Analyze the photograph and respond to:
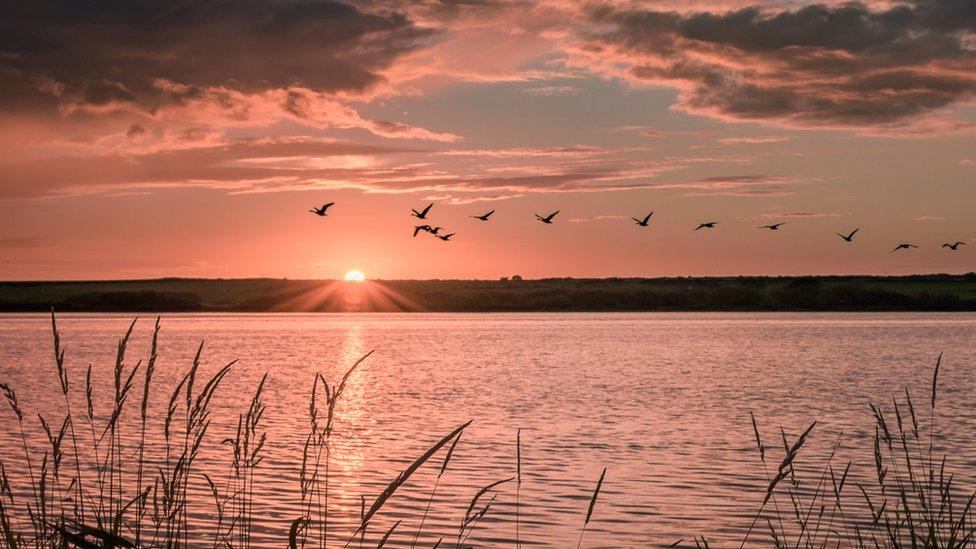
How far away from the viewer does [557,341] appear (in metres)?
104

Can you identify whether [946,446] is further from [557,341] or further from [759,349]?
[557,341]

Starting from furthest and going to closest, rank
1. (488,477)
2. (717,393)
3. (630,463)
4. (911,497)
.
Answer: (717,393) → (630,463) → (488,477) → (911,497)

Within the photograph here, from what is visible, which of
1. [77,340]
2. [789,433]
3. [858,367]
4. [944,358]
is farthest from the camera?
[77,340]

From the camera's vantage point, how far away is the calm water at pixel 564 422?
58.1 feet

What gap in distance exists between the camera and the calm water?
58.1 ft

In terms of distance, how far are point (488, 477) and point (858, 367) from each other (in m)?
44.5

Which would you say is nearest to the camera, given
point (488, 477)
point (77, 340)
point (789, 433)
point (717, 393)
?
point (488, 477)

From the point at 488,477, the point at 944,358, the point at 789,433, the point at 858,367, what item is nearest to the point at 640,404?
the point at 789,433

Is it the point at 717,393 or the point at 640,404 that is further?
the point at 717,393

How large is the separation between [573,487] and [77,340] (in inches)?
3602

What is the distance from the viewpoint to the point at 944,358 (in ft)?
229

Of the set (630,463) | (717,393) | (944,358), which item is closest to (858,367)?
(944,358)

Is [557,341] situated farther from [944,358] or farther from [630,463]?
[630,463]

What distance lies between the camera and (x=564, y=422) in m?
32.7
